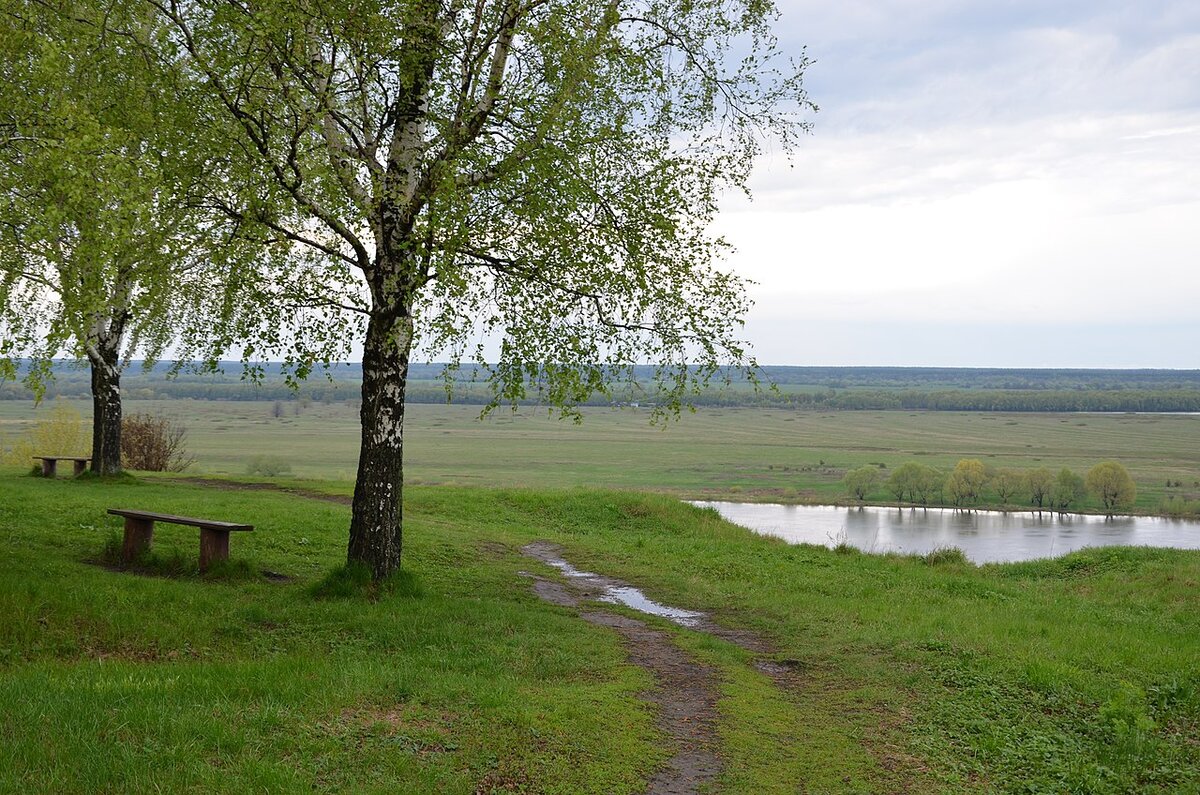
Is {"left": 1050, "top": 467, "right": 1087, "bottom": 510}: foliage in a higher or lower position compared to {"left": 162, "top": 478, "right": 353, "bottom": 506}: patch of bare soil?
lower

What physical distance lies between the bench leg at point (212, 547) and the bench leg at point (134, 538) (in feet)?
3.22

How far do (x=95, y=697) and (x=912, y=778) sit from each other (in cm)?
708

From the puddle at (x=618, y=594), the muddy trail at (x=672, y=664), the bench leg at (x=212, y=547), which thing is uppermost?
the bench leg at (x=212, y=547)

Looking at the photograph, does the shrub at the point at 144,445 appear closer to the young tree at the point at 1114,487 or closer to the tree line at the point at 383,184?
the tree line at the point at 383,184

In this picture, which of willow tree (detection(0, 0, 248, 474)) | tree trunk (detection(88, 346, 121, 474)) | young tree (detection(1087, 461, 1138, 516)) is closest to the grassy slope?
willow tree (detection(0, 0, 248, 474))

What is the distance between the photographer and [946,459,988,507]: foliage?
101812 millimetres

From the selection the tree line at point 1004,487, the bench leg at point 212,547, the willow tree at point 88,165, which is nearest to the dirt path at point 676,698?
the bench leg at point 212,547

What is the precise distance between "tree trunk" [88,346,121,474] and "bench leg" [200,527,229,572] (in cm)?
1295

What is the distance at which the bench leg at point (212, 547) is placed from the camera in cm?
1457

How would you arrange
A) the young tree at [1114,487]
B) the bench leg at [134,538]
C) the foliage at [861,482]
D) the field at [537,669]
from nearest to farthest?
the field at [537,669] < the bench leg at [134,538] < the young tree at [1114,487] < the foliage at [861,482]

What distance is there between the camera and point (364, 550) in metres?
13.9

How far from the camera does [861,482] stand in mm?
113000

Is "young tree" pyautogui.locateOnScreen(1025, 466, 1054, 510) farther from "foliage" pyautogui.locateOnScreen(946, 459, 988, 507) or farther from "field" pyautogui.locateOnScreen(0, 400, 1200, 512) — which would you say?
"field" pyautogui.locateOnScreen(0, 400, 1200, 512)

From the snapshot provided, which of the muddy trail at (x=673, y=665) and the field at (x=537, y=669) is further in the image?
the muddy trail at (x=673, y=665)
